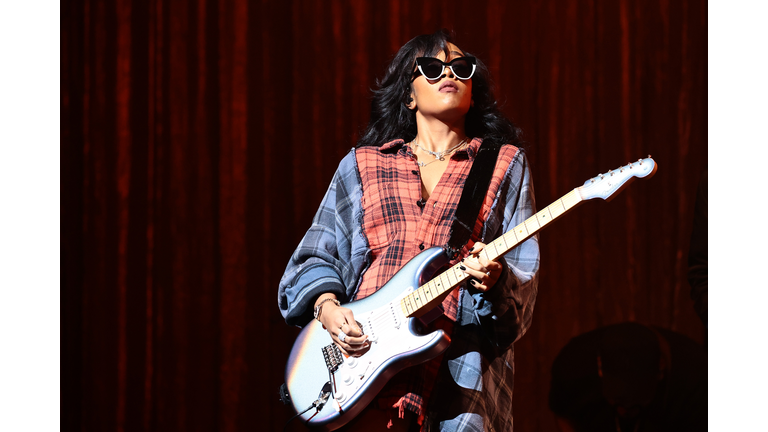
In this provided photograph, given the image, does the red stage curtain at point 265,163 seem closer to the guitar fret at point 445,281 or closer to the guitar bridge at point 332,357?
the guitar bridge at point 332,357

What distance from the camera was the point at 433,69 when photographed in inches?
70.1

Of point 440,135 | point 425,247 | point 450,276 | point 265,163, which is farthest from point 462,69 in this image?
point 265,163

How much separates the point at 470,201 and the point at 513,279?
0.76 ft

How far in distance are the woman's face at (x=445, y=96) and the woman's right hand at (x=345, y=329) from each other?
59 centimetres

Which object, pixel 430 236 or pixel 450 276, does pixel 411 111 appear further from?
pixel 450 276

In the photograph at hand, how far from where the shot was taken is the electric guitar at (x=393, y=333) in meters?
1.40

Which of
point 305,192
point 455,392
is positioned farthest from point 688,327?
point 305,192

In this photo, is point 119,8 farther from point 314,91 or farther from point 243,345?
point 243,345

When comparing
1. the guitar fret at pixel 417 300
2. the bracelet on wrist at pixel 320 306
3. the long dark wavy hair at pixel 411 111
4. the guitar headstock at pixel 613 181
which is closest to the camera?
the guitar headstock at pixel 613 181

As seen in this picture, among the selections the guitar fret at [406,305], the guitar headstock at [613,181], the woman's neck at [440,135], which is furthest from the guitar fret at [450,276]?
the woman's neck at [440,135]

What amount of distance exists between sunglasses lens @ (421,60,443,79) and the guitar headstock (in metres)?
0.56

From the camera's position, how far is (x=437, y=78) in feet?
5.84

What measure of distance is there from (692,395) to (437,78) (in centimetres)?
153

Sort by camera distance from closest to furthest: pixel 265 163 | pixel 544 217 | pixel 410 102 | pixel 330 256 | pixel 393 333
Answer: pixel 544 217, pixel 393 333, pixel 330 256, pixel 410 102, pixel 265 163
